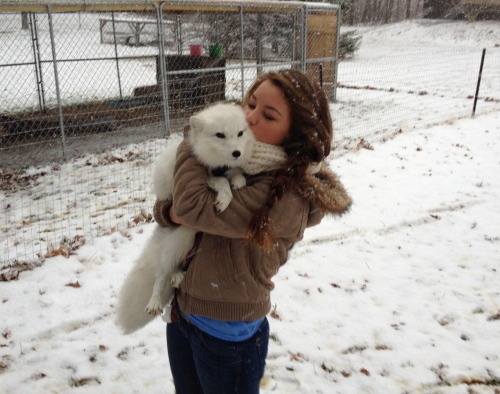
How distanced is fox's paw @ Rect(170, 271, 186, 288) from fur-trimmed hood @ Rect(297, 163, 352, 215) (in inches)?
26.4

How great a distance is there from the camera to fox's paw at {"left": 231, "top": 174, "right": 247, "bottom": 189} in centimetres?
189

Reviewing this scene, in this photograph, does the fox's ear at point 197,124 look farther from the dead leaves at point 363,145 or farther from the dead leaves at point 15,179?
the dead leaves at point 363,145

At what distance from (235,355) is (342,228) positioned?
3669 mm

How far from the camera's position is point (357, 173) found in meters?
7.03

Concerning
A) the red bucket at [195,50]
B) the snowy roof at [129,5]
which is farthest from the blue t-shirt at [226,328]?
the red bucket at [195,50]

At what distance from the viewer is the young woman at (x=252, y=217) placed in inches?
63.6

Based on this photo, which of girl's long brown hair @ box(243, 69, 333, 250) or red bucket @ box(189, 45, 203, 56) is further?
red bucket @ box(189, 45, 203, 56)

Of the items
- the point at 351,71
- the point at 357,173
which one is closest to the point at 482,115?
the point at 357,173

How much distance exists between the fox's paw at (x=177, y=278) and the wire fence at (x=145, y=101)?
2.81 metres

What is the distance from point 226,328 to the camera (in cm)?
176

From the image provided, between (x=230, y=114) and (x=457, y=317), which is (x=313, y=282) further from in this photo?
(x=230, y=114)

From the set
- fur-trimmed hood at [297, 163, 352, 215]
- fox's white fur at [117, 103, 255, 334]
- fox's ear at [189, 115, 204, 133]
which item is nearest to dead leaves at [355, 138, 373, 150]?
fox's white fur at [117, 103, 255, 334]

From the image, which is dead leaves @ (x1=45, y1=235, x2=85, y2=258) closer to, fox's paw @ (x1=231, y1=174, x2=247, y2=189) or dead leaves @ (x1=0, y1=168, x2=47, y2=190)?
dead leaves @ (x1=0, y1=168, x2=47, y2=190)

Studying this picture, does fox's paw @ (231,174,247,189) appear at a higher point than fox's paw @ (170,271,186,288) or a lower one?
higher
